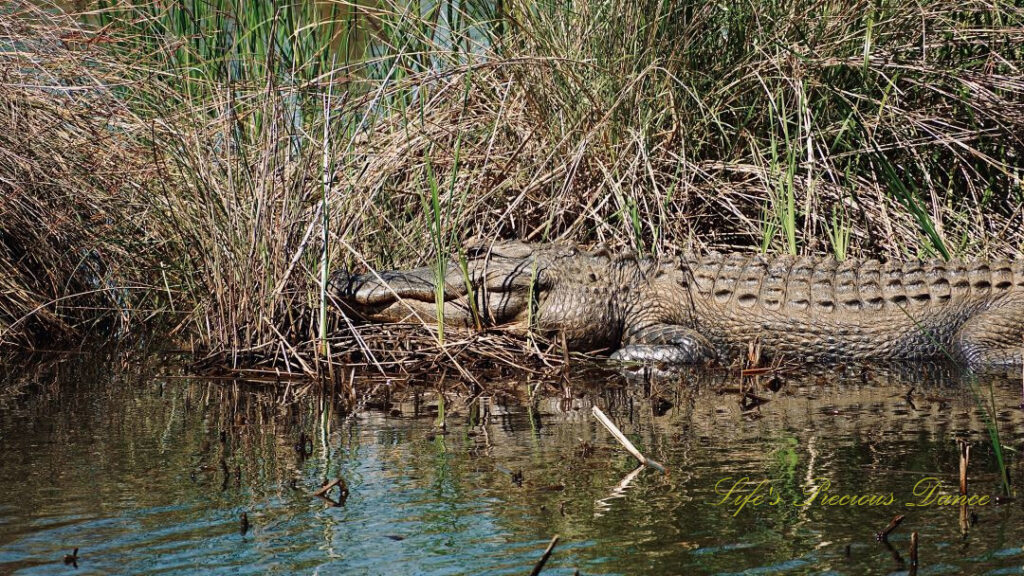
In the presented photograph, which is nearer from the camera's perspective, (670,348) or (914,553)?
(914,553)

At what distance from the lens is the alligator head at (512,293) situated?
5668 millimetres

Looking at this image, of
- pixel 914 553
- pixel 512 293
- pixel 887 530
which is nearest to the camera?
pixel 914 553

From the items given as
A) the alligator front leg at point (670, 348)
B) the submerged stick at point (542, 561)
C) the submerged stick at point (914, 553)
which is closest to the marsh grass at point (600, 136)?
the alligator front leg at point (670, 348)

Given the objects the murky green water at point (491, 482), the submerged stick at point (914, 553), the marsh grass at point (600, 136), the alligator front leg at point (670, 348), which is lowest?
the submerged stick at point (914, 553)

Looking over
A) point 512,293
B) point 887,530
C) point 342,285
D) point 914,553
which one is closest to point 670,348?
point 512,293

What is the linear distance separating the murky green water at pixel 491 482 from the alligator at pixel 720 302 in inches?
37.3

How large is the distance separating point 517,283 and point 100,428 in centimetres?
230

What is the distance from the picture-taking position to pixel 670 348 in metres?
5.65

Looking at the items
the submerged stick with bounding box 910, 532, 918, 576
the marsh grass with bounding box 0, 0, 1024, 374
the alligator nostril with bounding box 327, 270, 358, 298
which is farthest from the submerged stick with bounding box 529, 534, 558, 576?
the alligator nostril with bounding box 327, 270, 358, 298

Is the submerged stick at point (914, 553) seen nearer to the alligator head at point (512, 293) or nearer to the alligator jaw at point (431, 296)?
the alligator head at point (512, 293)

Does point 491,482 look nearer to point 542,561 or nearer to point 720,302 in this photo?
point 542,561

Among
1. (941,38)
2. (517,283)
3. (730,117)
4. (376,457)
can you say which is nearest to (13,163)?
(517,283)

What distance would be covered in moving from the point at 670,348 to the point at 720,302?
16.5 inches

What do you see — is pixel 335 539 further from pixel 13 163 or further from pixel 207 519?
pixel 13 163
